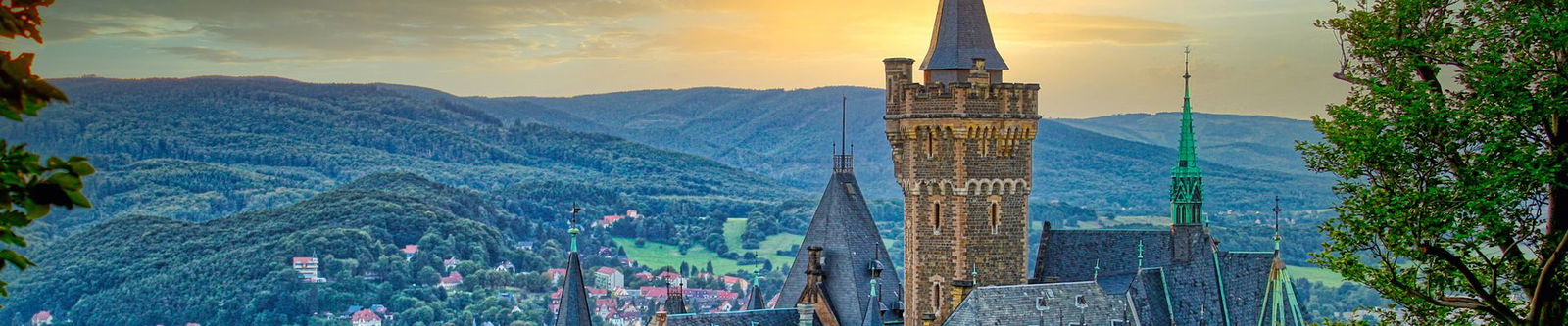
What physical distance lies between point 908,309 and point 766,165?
13368 centimetres

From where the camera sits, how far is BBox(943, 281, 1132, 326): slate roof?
37.1m

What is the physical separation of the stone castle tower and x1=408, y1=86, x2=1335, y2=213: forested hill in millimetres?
81651

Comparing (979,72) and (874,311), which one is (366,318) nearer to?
(874,311)

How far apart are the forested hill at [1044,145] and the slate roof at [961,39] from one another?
268 ft

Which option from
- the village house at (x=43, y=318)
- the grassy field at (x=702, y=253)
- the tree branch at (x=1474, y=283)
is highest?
the tree branch at (x=1474, y=283)

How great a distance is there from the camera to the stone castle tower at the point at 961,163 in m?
40.4

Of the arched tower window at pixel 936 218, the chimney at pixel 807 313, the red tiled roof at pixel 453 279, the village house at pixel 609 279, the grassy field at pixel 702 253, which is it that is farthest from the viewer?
the grassy field at pixel 702 253

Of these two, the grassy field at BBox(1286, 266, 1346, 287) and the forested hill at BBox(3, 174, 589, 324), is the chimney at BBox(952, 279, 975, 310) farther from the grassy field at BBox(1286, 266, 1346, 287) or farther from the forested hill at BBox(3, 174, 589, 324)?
the grassy field at BBox(1286, 266, 1346, 287)

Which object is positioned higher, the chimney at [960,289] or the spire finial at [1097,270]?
the spire finial at [1097,270]

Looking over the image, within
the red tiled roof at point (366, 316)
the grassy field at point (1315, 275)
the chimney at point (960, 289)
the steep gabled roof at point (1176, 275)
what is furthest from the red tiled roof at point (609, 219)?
the chimney at point (960, 289)

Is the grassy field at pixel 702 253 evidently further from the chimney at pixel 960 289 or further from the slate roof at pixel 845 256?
the chimney at pixel 960 289

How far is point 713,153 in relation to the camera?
18475 centimetres

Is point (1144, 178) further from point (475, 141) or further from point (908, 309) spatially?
point (908, 309)

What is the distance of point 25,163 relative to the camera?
8.20m
